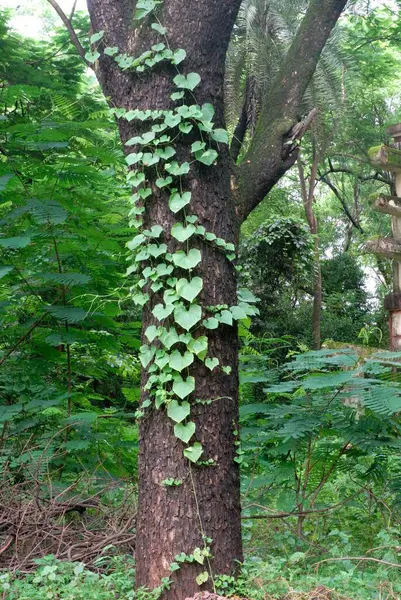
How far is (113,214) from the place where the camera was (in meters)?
5.02

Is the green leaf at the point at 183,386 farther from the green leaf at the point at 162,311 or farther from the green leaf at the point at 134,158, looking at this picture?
the green leaf at the point at 134,158

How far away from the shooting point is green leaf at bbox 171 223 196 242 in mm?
3135

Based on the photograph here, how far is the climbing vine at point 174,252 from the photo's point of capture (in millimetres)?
3055

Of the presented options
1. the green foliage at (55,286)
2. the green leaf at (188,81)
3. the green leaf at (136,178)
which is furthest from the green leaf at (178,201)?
the green foliage at (55,286)

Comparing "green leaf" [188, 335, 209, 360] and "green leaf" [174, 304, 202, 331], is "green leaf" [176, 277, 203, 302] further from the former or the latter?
"green leaf" [188, 335, 209, 360]

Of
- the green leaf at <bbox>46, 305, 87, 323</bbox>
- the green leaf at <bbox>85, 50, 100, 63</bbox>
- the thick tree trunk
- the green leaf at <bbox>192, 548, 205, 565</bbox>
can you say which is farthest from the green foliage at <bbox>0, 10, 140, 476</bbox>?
the green leaf at <bbox>192, 548, 205, 565</bbox>

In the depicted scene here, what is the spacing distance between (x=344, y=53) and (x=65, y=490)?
51.9ft

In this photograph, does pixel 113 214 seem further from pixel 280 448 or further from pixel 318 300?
pixel 318 300

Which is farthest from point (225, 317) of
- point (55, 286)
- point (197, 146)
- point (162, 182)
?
point (55, 286)

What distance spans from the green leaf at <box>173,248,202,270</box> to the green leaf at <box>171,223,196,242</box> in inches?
2.5

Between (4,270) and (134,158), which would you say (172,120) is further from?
(4,270)

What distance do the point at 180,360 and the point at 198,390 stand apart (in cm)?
17

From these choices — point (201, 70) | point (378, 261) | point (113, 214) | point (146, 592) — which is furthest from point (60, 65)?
point (378, 261)

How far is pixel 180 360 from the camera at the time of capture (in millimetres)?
3055
